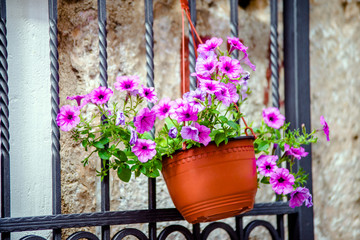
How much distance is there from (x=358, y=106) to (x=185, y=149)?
1.17 meters

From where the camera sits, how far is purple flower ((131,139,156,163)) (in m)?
1.40

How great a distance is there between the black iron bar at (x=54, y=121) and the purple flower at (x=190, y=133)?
17.3 inches

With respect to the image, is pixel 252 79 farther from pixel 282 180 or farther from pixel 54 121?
pixel 54 121

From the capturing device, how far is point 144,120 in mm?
1403

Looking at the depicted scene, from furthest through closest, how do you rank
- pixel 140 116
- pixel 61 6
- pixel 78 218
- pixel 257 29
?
1. pixel 257 29
2. pixel 61 6
3. pixel 78 218
4. pixel 140 116

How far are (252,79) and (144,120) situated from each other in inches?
32.5

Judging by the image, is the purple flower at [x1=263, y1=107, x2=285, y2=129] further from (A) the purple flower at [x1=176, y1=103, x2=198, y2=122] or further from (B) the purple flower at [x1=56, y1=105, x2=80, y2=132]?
(B) the purple flower at [x1=56, y1=105, x2=80, y2=132]

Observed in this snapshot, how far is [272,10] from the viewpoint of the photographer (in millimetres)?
1869

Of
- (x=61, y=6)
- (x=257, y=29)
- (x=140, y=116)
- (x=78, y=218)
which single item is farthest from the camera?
(x=257, y=29)

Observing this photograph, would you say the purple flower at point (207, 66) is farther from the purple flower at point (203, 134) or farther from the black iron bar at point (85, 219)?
the black iron bar at point (85, 219)

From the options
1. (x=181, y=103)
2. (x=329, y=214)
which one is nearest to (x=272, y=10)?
(x=181, y=103)

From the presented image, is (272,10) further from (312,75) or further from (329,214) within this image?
(329,214)

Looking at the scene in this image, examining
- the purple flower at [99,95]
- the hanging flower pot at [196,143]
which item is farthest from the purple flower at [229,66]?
the purple flower at [99,95]

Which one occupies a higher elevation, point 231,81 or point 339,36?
point 339,36
